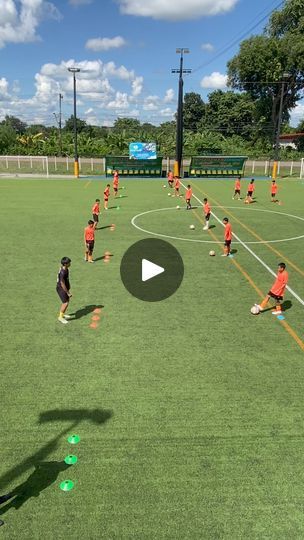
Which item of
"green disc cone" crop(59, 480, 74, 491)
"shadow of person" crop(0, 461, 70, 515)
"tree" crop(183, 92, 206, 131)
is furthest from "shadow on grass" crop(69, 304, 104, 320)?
Answer: "tree" crop(183, 92, 206, 131)

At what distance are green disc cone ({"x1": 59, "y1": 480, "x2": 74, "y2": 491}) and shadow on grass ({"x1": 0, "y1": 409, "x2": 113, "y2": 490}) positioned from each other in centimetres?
60

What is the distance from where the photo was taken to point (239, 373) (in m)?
8.77

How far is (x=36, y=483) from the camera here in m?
5.93

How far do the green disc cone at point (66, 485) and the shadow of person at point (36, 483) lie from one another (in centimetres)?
17

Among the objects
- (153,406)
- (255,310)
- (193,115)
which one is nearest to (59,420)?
(153,406)

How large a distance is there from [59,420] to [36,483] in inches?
54.5

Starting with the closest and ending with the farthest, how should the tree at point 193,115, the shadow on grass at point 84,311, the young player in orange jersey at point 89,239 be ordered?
the shadow on grass at point 84,311 < the young player in orange jersey at point 89,239 < the tree at point 193,115

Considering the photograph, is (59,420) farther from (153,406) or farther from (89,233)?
(89,233)

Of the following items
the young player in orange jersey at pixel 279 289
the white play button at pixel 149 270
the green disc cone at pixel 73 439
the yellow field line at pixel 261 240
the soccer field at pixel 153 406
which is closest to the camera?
the soccer field at pixel 153 406

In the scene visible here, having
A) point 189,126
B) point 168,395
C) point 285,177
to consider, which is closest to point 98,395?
point 168,395

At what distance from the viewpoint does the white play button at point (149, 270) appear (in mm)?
14961

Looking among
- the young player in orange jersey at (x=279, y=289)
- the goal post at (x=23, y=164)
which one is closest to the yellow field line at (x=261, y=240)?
the young player in orange jersey at (x=279, y=289)

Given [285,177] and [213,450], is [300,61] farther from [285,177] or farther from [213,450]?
[213,450]

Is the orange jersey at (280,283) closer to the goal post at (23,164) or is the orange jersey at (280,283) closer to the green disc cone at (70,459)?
the green disc cone at (70,459)
